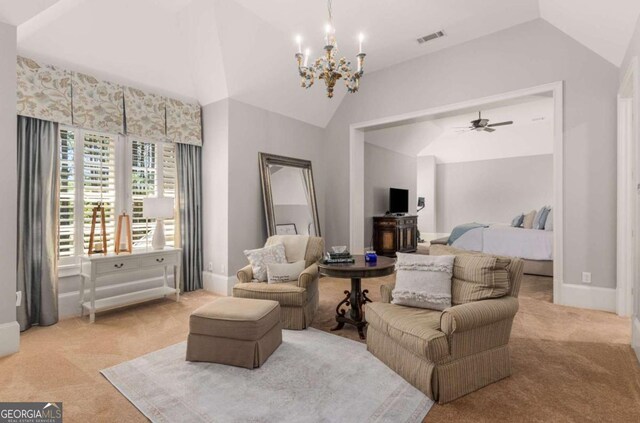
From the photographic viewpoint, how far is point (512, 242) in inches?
231

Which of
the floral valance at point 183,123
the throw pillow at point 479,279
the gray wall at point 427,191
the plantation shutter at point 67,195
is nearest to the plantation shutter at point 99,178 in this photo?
the plantation shutter at point 67,195

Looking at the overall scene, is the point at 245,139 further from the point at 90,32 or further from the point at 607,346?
the point at 607,346

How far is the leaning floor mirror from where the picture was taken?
5109mm

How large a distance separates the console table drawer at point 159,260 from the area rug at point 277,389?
1448mm

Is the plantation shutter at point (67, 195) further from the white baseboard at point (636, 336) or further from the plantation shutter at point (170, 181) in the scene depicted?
the white baseboard at point (636, 336)

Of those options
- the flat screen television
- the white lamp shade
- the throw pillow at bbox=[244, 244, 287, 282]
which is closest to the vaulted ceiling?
the white lamp shade

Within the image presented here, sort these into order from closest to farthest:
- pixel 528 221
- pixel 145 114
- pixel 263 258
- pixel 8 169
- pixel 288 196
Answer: pixel 8 169
pixel 263 258
pixel 145 114
pixel 288 196
pixel 528 221

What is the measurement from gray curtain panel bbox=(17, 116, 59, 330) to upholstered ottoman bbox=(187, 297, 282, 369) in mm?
2005

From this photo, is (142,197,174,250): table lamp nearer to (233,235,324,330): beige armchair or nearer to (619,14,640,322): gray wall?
(233,235,324,330): beige armchair

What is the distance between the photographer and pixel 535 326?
11.0 feet

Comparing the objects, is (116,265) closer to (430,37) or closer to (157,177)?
(157,177)

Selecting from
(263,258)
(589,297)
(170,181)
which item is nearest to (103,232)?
(170,181)

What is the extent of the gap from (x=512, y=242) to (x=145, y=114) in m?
6.11

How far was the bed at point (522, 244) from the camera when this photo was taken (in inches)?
219
